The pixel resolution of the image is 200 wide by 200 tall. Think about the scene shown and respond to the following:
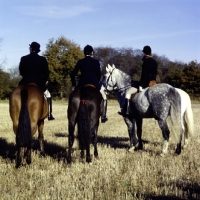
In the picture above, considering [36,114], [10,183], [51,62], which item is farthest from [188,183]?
[51,62]

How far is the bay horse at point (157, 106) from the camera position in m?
8.88

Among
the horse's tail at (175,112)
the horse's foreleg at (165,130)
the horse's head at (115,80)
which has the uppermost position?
the horse's head at (115,80)

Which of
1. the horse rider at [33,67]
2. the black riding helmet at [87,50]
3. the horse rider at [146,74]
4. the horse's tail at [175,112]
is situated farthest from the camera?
the horse rider at [146,74]

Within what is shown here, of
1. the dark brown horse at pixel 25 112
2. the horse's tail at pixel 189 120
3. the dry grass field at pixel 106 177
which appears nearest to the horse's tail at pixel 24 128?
the dark brown horse at pixel 25 112

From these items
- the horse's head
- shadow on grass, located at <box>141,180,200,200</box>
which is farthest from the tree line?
shadow on grass, located at <box>141,180,200,200</box>

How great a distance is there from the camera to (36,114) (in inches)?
299

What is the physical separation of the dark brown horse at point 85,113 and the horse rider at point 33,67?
3.50 ft

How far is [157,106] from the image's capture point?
8984 millimetres

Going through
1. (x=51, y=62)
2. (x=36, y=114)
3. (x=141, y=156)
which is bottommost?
(x=141, y=156)

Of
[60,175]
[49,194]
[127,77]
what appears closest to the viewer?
[49,194]

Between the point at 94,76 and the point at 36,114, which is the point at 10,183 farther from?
the point at 94,76

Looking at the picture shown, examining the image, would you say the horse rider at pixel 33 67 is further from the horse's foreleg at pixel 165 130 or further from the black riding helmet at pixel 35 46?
the horse's foreleg at pixel 165 130

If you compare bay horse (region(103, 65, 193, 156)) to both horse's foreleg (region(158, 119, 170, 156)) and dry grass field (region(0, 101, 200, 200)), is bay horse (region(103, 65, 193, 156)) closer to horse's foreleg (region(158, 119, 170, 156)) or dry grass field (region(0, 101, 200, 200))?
horse's foreleg (region(158, 119, 170, 156))

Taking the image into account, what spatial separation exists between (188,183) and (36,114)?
3443mm
